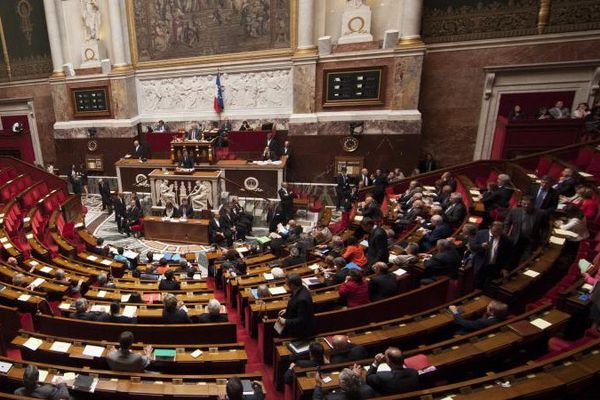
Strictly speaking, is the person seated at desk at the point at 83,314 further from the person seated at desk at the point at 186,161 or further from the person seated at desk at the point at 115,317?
the person seated at desk at the point at 186,161

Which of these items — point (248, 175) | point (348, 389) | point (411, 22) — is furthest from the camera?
point (248, 175)

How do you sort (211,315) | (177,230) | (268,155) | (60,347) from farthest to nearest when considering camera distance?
(268,155) < (177,230) < (211,315) < (60,347)

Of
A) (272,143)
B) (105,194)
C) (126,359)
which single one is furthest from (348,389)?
(105,194)

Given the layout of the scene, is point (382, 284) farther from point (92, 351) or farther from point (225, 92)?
point (225, 92)

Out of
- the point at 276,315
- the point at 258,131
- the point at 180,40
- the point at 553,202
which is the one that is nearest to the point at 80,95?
the point at 180,40

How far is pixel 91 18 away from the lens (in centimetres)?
1449

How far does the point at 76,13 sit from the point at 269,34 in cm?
797

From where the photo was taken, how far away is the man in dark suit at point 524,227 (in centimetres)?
548

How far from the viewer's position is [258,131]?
43.2ft

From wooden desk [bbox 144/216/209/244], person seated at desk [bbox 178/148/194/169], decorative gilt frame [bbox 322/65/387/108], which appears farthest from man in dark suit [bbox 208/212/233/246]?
decorative gilt frame [bbox 322/65/387/108]

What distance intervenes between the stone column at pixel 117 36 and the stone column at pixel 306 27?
699 cm

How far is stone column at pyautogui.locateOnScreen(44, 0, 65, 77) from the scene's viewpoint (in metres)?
14.8

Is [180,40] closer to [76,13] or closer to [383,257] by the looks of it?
[76,13]

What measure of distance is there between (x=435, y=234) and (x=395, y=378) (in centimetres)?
367
